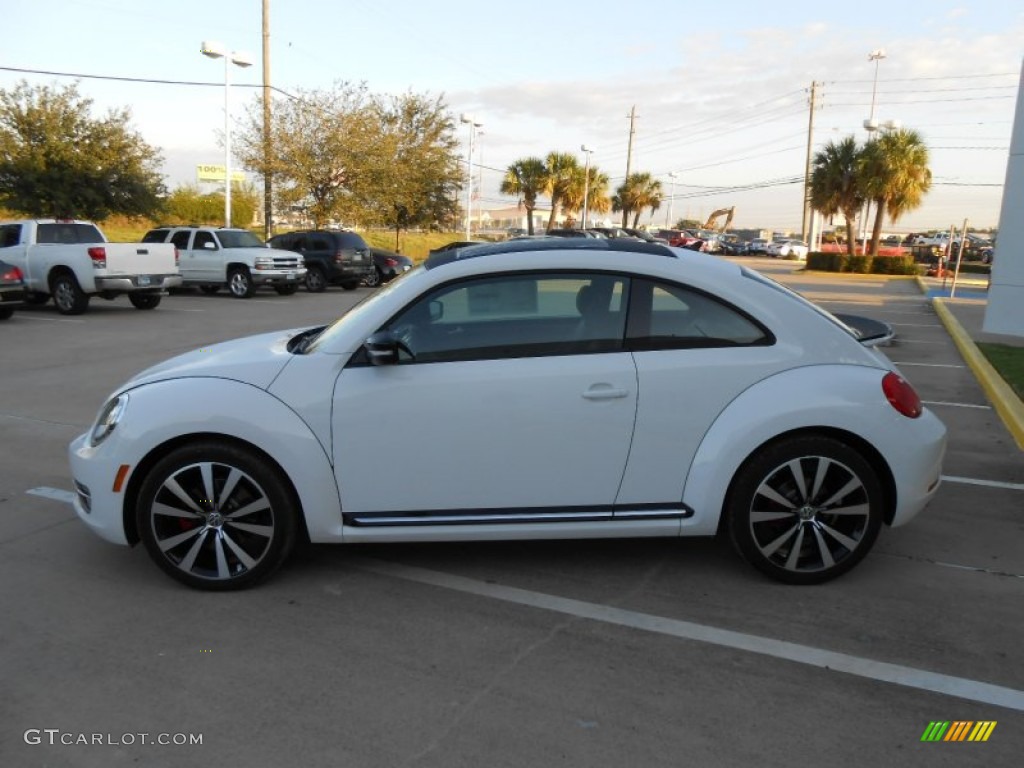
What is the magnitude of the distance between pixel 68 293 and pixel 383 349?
50.6 ft

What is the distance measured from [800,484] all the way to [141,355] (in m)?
9.88

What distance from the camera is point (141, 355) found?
11.2 m

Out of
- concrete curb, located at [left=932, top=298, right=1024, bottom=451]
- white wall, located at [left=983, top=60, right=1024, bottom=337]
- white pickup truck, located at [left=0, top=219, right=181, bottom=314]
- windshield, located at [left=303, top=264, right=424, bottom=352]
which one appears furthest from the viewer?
white pickup truck, located at [left=0, top=219, right=181, bottom=314]

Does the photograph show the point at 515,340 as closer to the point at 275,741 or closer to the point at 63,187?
the point at 275,741

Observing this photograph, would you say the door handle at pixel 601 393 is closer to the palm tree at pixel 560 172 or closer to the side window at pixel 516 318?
the side window at pixel 516 318

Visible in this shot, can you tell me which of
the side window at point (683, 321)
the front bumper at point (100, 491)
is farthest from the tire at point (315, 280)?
the side window at point (683, 321)

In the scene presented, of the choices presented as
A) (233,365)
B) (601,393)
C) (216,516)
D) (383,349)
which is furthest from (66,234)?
(601,393)

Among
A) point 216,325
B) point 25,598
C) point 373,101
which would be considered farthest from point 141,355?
point 373,101

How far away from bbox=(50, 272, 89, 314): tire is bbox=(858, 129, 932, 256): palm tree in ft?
109

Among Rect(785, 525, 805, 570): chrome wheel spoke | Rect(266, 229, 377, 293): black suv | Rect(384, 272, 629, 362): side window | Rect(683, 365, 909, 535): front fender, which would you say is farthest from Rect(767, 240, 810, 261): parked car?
Rect(384, 272, 629, 362): side window

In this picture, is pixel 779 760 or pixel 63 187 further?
pixel 63 187

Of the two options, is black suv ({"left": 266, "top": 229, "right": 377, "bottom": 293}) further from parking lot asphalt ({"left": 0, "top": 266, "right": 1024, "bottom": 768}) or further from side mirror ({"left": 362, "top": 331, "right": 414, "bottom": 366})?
side mirror ({"left": 362, "top": 331, "right": 414, "bottom": 366})
